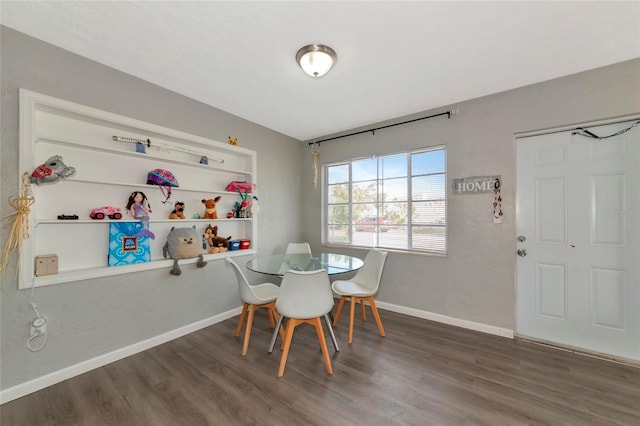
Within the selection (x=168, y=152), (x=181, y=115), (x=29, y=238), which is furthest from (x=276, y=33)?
(x=29, y=238)

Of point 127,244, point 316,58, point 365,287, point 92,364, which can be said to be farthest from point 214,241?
point 316,58

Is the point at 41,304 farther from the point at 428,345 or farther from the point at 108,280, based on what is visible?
the point at 428,345

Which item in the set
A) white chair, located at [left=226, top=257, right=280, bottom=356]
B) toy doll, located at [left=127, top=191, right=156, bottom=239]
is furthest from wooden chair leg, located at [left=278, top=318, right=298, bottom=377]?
toy doll, located at [left=127, top=191, right=156, bottom=239]

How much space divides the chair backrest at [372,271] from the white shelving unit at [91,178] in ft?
5.86

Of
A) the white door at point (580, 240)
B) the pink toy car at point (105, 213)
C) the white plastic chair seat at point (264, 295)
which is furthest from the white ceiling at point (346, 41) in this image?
the white plastic chair seat at point (264, 295)

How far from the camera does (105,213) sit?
7.15ft

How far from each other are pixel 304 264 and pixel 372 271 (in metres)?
0.82

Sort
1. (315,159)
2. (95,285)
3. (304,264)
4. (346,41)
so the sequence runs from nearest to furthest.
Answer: (346,41) → (95,285) → (304,264) → (315,159)

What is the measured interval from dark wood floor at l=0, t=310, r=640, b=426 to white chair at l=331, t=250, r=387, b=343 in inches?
12.7

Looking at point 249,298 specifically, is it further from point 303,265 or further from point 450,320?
point 450,320

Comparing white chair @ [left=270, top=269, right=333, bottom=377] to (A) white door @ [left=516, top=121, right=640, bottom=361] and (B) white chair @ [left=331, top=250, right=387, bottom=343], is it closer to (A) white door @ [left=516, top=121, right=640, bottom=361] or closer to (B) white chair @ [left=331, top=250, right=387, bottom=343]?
(B) white chair @ [left=331, top=250, right=387, bottom=343]

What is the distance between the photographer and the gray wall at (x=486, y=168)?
86.9 inches

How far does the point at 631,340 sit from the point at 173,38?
14.6ft

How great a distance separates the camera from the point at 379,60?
2068 mm
